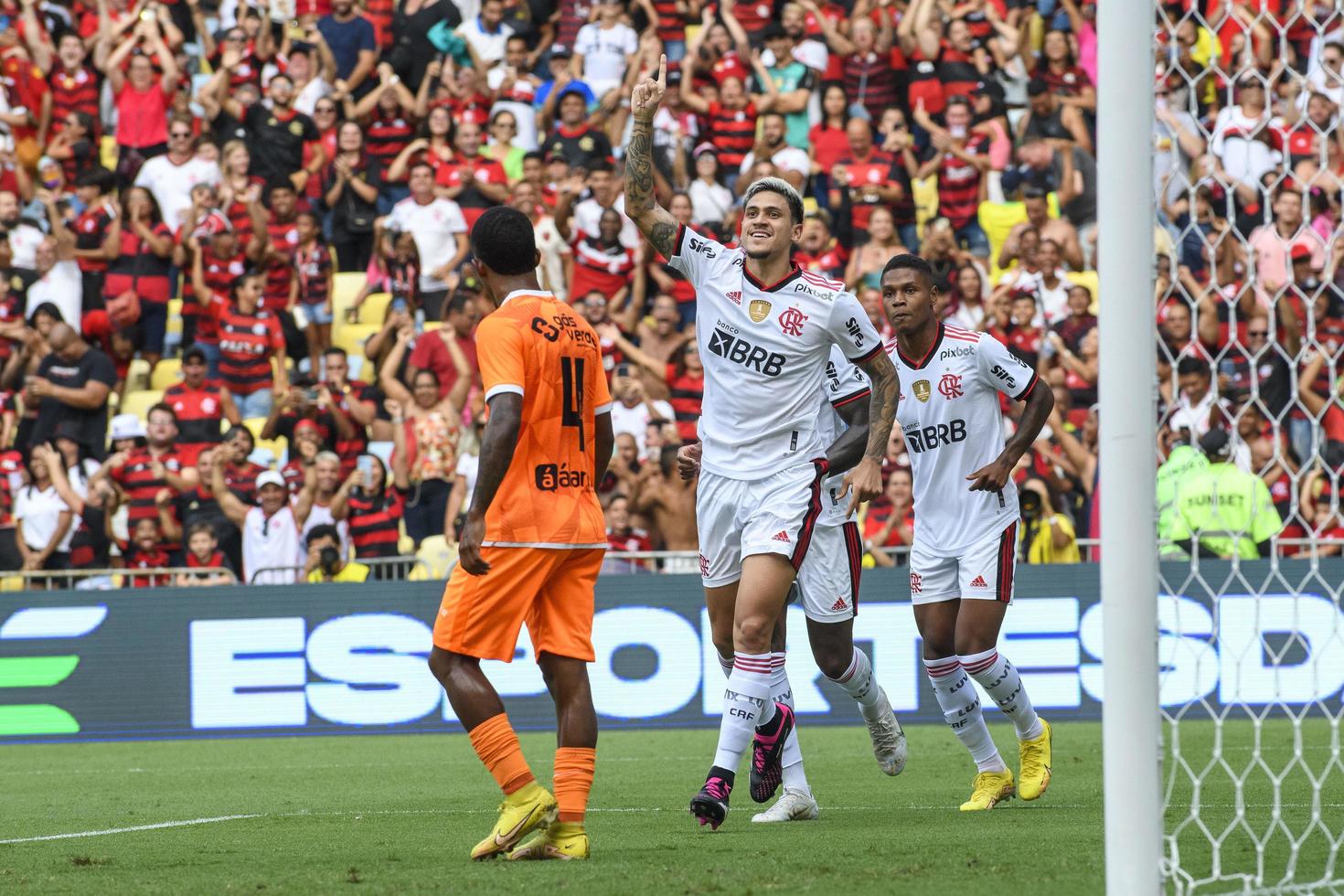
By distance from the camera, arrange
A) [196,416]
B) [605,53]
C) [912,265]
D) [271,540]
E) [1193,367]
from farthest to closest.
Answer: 1. [605,53]
2. [196,416]
3. [271,540]
4. [1193,367]
5. [912,265]

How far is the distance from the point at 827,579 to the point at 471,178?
453 inches

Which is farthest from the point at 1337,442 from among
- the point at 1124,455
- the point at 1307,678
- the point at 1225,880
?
the point at 1124,455

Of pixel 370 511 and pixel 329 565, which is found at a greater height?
pixel 370 511

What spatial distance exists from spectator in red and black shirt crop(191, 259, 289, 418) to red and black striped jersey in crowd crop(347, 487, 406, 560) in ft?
9.30

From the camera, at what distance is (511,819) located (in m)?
6.50

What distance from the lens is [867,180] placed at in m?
18.7

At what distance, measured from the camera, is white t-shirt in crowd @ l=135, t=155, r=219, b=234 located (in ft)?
65.1

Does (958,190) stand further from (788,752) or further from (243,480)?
(788,752)

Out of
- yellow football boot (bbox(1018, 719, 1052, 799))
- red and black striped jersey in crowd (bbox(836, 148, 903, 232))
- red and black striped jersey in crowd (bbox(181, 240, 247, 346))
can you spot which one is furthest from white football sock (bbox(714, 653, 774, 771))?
red and black striped jersey in crowd (bbox(181, 240, 247, 346))

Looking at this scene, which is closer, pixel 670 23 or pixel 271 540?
pixel 271 540

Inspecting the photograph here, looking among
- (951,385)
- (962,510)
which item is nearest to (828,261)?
(951,385)

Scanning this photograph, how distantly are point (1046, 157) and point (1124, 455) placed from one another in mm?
14224

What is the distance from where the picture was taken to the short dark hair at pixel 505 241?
6715 millimetres

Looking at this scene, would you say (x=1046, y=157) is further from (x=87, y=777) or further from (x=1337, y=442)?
(x=87, y=777)
